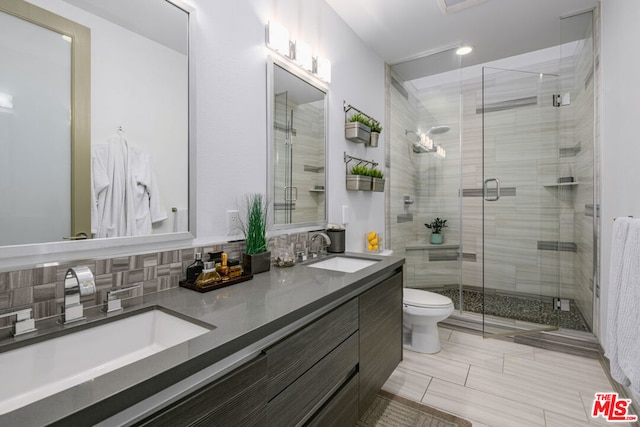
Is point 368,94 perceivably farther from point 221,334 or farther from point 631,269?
point 221,334

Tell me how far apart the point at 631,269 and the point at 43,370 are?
2159 millimetres

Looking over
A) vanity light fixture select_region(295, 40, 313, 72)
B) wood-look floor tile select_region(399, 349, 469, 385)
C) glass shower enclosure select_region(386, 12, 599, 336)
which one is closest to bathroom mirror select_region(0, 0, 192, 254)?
vanity light fixture select_region(295, 40, 313, 72)

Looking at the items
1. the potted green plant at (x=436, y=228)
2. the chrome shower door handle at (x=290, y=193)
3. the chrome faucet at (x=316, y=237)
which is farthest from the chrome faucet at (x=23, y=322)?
the potted green plant at (x=436, y=228)

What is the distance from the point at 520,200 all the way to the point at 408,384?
6.35 feet

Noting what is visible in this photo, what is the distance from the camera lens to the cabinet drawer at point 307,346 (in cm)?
93

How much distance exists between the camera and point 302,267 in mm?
1676

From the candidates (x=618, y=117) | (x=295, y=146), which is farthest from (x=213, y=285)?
(x=618, y=117)

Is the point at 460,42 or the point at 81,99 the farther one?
the point at 460,42

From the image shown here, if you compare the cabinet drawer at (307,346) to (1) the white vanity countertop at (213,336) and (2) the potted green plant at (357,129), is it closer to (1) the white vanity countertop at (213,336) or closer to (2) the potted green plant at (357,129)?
(1) the white vanity countertop at (213,336)

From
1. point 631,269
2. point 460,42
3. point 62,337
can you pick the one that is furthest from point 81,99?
point 460,42

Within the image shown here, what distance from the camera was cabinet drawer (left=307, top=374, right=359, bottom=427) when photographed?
3.86 feet

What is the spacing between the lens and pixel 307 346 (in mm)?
1078

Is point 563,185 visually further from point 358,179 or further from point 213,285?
point 213,285

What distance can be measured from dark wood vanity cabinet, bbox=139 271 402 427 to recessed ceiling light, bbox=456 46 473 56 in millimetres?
2396
